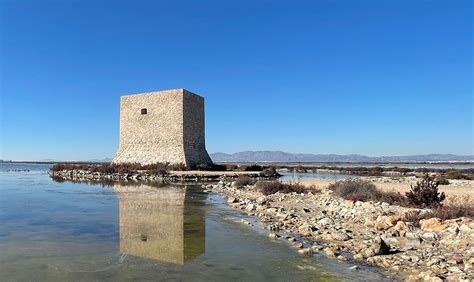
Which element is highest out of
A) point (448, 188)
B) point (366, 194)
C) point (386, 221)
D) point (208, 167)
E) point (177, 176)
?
point (208, 167)

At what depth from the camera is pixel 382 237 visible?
271 inches

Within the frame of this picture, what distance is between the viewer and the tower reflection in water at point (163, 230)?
6.32 meters

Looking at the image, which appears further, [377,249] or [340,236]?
[340,236]

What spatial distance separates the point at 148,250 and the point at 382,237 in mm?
4482

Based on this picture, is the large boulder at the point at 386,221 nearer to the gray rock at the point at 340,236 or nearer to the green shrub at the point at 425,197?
the gray rock at the point at 340,236

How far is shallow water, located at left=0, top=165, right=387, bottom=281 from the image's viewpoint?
16.7ft

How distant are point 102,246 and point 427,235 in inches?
241

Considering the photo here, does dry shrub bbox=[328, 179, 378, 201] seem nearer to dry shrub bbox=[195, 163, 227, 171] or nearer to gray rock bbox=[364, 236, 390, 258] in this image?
gray rock bbox=[364, 236, 390, 258]

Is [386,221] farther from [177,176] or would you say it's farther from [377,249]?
[177,176]

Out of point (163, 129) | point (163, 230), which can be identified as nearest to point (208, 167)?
point (163, 129)

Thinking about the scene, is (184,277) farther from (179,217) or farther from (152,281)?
(179,217)

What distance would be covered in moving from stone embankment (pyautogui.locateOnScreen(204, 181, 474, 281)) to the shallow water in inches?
17.5

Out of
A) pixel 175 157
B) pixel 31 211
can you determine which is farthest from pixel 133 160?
pixel 31 211

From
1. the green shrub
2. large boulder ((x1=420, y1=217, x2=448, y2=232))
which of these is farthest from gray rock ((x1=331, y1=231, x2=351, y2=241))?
the green shrub
